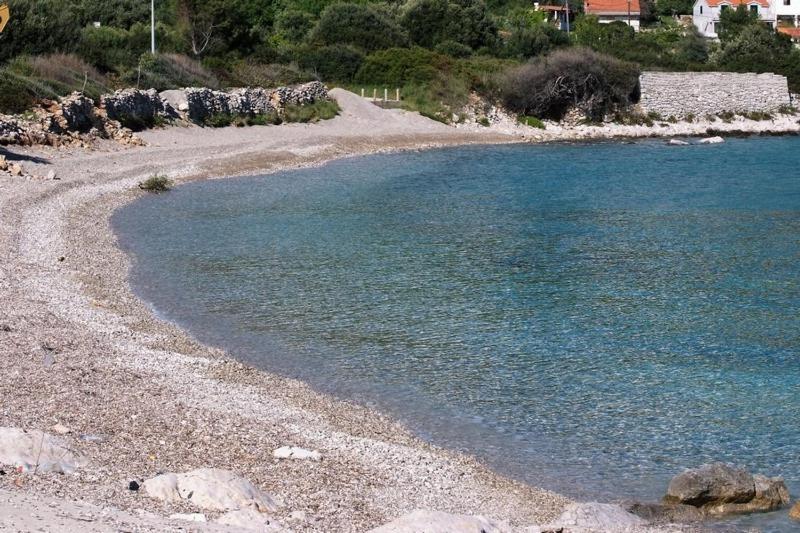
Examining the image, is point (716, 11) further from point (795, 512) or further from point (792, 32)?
point (795, 512)

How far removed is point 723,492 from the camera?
9.68 metres

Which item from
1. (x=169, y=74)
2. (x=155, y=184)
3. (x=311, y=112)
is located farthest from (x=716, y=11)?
(x=155, y=184)

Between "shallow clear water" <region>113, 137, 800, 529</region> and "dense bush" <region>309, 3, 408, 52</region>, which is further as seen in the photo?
"dense bush" <region>309, 3, 408, 52</region>

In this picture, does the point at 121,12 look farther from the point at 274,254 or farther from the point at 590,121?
the point at 274,254

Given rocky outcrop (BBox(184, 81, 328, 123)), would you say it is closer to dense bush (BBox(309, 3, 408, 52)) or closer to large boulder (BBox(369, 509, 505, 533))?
dense bush (BBox(309, 3, 408, 52))

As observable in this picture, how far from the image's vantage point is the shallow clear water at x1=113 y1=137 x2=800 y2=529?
1199cm

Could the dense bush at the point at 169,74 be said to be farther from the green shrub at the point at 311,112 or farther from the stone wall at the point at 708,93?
the stone wall at the point at 708,93

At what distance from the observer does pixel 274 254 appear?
23125 mm

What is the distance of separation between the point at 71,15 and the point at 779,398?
44478 mm

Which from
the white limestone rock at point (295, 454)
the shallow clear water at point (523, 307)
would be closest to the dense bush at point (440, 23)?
the shallow clear water at point (523, 307)

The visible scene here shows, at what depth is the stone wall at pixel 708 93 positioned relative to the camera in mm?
64500

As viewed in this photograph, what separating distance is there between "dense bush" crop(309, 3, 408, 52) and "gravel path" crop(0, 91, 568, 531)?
49244 millimetres

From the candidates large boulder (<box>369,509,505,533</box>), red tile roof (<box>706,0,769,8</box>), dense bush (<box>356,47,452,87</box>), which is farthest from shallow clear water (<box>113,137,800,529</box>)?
red tile roof (<box>706,0,769,8</box>)

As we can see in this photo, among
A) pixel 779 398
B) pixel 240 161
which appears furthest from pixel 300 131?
pixel 779 398
